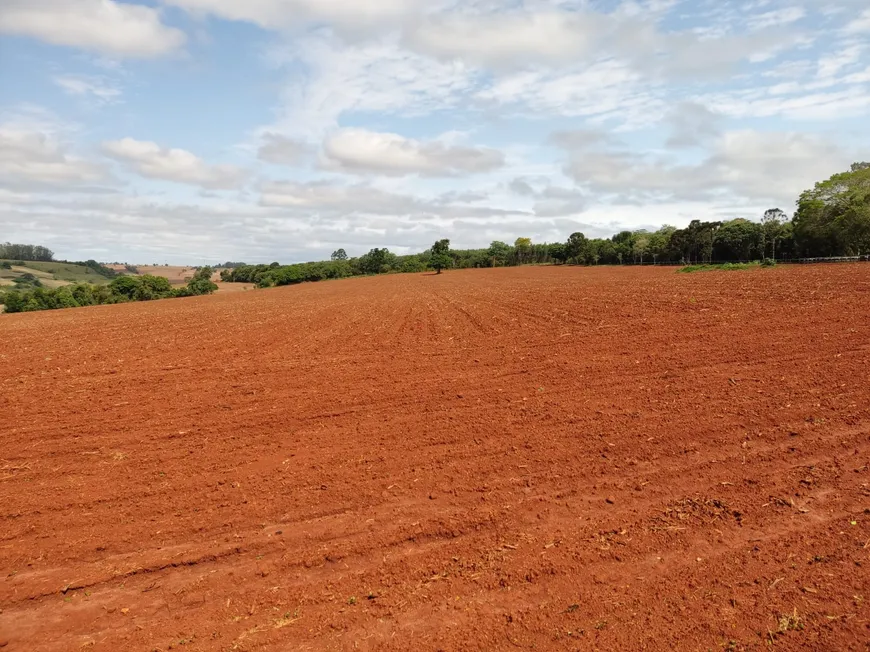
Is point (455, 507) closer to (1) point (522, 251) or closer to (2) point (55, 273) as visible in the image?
(1) point (522, 251)

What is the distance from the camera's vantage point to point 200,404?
978cm

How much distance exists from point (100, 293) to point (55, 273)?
11861 centimetres

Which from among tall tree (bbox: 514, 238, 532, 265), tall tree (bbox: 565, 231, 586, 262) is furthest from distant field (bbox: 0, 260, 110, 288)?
tall tree (bbox: 565, 231, 586, 262)

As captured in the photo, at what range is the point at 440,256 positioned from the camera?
112 metres

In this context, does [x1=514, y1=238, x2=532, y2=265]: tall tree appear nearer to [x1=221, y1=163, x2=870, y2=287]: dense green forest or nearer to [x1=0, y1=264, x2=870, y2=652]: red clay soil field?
[x1=221, y1=163, x2=870, y2=287]: dense green forest

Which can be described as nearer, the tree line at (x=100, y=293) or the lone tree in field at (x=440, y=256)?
the tree line at (x=100, y=293)

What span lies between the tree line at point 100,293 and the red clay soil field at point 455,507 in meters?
67.6

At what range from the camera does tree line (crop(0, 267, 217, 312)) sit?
62844 millimetres

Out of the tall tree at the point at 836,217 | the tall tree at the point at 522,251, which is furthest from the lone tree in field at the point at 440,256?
the tall tree at the point at 836,217

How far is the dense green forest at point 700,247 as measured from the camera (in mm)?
58938

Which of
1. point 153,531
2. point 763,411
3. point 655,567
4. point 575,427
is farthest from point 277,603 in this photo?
point 763,411

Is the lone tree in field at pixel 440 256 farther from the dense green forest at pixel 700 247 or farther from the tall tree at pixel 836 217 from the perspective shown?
the tall tree at pixel 836 217

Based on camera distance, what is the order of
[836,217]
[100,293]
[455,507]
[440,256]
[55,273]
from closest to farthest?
[455,507] < [836,217] < [100,293] < [440,256] < [55,273]

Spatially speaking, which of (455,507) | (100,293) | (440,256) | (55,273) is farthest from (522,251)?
(55,273)
